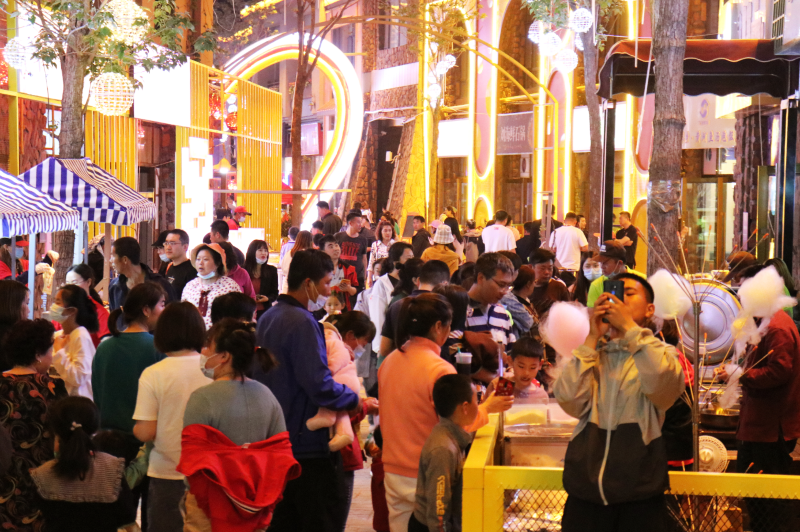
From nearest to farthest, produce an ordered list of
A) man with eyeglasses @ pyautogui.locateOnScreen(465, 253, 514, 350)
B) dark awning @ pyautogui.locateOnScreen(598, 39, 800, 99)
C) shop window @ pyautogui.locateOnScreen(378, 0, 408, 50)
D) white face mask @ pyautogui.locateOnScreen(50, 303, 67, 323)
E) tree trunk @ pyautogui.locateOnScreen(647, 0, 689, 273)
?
white face mask @ pyautogui.locateOnScreen(50, 303, 67, 323) → man with eyeglasses @ pyautogui.locateOnScreen(465, 253, 514, 350) → tree trunk @ pyautogui.locateOnScreen(647, 0, 689, 273) → dark awning @ pyautogui.locateOnScreen(598, 39, 800, 99) → shop window @ pyautogui.locateOnScreen(378, 0, 408, 50)

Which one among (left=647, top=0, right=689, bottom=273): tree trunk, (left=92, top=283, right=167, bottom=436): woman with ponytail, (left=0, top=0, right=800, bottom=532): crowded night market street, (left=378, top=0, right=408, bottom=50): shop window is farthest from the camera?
(left=378, top=0, right=408, bottom=50): shop window

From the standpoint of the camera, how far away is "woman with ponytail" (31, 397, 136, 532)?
3.87 meters

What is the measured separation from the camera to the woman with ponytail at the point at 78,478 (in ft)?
12.7

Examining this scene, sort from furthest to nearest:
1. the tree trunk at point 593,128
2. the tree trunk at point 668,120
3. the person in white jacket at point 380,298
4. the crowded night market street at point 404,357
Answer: the tree trunk at point 593,128 → the person in white jacket at point 380,298 → the tree trunk at point 668,120 → the crowded night market street at point 404,357

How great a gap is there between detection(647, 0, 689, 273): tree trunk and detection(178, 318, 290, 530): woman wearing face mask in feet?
14.8

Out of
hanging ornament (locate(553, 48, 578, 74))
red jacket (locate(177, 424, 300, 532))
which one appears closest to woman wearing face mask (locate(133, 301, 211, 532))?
red jacket (locate(177, 424, 300, 532))

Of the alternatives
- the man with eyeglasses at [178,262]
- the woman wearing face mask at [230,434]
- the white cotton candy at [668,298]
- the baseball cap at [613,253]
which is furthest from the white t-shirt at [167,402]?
the baseball cap at [613,253]

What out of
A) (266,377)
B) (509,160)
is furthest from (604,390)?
(509,160)

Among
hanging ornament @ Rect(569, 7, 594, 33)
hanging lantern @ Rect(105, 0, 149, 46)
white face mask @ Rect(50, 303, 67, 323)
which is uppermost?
hanging ornament @ Rect(569, 7, 594, 33)

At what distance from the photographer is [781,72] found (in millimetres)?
10219

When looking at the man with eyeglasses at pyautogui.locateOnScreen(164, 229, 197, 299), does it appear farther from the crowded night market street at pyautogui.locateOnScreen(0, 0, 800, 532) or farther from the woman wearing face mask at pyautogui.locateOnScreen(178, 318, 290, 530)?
the woman wearing face mask at pyautogui.locateOnScreen(178, 318, 290, 530)

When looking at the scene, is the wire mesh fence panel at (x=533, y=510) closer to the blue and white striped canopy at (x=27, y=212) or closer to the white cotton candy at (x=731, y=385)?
the white cotton candy at (x=731, y=385)

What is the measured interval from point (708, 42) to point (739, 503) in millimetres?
7609

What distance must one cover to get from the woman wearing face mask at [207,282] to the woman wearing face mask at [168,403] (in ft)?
8.44
